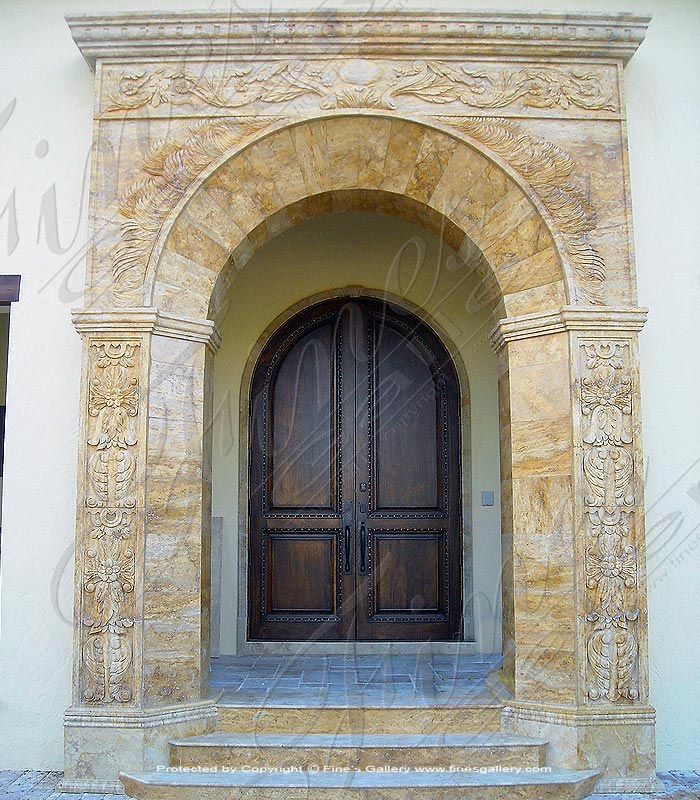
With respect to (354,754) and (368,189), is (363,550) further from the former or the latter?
(368,189)

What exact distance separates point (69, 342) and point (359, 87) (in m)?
2.24

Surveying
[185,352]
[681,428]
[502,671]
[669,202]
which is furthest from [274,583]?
[669,202]

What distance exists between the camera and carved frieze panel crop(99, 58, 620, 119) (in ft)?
16.0

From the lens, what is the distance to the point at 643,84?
5168 millimetres

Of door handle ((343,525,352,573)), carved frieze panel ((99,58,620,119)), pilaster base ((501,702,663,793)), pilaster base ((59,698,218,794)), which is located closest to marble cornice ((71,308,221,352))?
carved frieze panel ((99,58,620,119))

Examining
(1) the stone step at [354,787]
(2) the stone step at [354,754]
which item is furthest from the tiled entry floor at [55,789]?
(2) the stone step at [354,754]

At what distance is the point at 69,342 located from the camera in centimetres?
498

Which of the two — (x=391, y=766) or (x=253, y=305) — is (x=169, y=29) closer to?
(x=253, y=305)

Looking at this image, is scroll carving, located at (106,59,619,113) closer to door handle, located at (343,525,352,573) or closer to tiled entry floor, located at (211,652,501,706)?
door handle, located at (343,525,352,573)

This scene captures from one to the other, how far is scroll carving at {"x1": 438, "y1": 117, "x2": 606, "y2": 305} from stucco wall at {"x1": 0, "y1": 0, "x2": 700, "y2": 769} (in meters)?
0.47

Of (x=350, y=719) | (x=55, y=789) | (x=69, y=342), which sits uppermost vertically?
(x=69, y=342)

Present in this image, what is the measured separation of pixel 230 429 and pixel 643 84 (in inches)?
143

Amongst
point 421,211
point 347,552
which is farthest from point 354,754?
point 421,211

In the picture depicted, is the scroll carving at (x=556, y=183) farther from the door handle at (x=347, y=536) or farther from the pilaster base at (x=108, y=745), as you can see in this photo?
the pilaster base at (x=108, y=745)
